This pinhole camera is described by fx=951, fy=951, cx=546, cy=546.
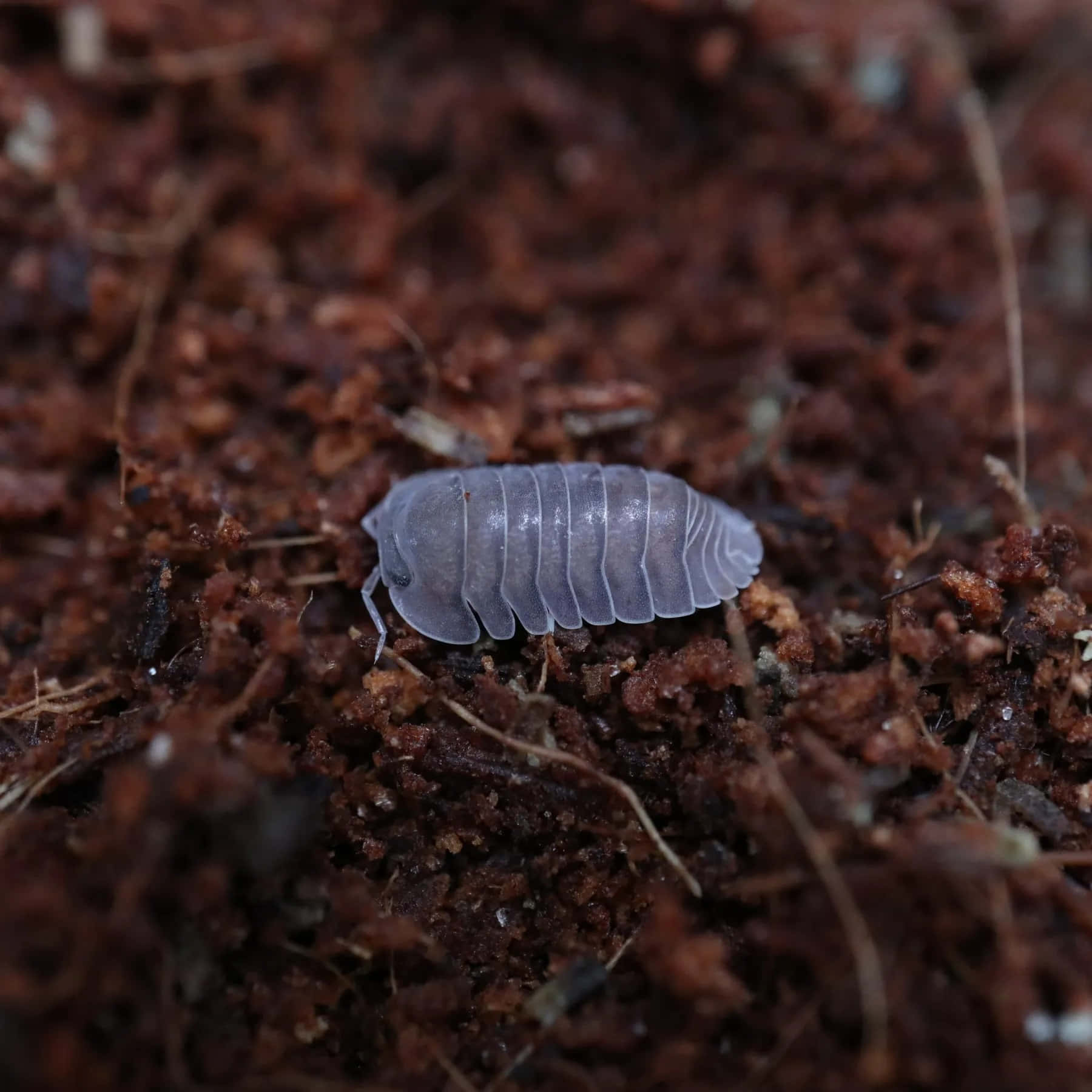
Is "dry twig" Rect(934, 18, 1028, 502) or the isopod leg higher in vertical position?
"dry twig" Rect(934, 18, 1028, 502)

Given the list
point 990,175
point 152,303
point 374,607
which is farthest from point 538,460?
point 990,175

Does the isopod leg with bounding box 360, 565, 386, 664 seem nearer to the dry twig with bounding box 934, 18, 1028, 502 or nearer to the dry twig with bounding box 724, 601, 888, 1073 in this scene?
the dry twig with bounding box 724, 601, 888, 1073

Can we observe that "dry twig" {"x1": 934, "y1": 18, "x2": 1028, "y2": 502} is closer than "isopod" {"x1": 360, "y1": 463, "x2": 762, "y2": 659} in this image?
No

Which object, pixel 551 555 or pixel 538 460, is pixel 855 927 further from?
pixel 538 460

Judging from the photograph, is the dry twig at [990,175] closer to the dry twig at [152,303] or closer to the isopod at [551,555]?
the isopod at [551,555]

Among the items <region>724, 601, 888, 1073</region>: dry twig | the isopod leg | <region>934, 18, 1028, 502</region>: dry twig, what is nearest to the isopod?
the isopod leg

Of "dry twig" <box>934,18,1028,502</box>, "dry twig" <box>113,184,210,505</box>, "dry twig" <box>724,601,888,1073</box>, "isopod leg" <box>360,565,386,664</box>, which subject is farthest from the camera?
"dry twig" <box>934,18,1028,502</box>

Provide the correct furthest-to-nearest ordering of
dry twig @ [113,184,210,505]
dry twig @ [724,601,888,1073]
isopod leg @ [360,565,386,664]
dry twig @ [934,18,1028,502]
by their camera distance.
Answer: dry twig @ [934,18,1028,502]
dry twig @ [113,184,210,505]
isopod leg @ [360,565,386,664]
dry twig @ [724,601,888,1073]
